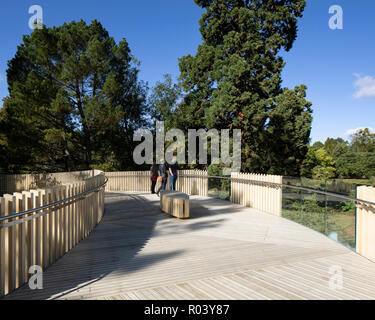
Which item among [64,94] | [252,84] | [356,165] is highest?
[252,84]

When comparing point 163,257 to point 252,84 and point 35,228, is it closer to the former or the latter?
point 35,228

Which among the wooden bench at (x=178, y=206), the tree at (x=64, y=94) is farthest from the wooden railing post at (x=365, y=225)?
the tree at (x=64, y=94)

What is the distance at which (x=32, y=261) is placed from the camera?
4.19 m

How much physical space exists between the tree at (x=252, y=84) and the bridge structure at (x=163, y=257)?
552 inches

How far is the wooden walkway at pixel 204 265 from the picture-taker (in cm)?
372

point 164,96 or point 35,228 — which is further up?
point 164,96

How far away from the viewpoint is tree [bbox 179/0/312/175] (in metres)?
21.1

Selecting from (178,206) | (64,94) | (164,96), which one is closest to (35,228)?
(178,206)

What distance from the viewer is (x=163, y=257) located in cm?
→ 519

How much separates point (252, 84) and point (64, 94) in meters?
14.5

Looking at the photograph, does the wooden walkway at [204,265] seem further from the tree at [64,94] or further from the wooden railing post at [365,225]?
the tree at [64,94]
